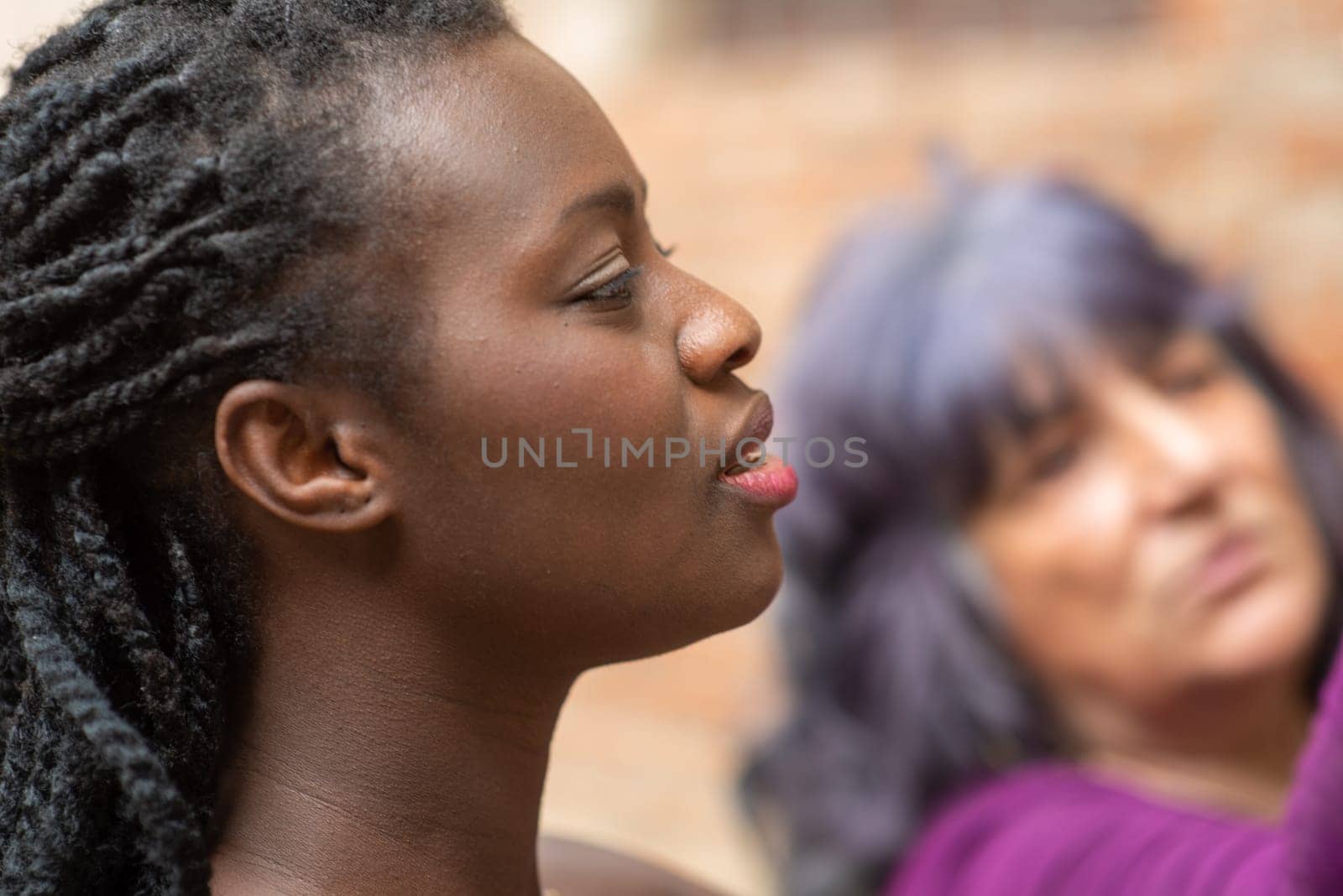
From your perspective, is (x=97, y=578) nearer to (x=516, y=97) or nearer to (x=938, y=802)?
(x=516, y=97)

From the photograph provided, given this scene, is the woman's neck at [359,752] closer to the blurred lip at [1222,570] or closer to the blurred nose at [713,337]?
the blurred nose at [713,337]

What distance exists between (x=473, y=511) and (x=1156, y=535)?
1067 mm

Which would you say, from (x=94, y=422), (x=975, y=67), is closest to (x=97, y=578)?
(x=94, y=422)

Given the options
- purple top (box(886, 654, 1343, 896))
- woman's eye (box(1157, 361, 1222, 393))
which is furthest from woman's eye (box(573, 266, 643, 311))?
woman's eye (box(1157, 361, 1222, 393))

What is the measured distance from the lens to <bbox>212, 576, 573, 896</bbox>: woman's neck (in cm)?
98

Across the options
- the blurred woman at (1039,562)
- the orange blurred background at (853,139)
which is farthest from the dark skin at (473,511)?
the orange blurred background at (853,139)

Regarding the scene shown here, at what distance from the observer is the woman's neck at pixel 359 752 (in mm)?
982

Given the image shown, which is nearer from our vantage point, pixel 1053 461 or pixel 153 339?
pixel 153 339

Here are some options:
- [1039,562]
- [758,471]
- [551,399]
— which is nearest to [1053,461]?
[1039,562]

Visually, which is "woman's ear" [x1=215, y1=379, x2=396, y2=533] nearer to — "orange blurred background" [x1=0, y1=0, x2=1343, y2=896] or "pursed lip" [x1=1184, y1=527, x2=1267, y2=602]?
"pursed lip" [x1=1184, y1=527, x2=1267, y2=602]

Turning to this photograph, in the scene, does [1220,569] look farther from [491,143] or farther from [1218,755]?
[491,143]

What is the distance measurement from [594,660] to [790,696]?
4.13 ft

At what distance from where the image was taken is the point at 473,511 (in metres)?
0.95

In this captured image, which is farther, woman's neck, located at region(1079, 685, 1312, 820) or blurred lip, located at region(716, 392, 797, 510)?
woman's neck, located at region(1079, 685, 1312, 820)
